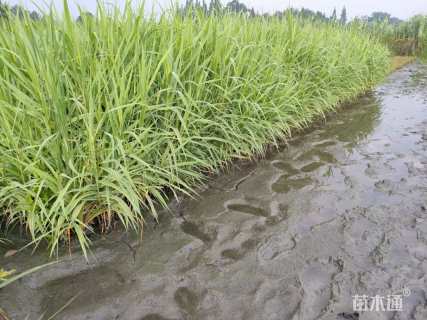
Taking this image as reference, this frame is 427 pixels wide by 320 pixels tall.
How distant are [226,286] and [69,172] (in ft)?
3.21

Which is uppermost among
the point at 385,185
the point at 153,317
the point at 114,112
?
the point at 114,112

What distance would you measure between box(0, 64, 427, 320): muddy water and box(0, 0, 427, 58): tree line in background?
1.47 meters

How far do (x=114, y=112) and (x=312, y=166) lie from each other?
179 cm

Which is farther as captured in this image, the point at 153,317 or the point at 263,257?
the point at 263,257

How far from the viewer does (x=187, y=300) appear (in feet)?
4.60

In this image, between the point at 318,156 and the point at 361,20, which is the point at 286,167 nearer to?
the point at 318,156

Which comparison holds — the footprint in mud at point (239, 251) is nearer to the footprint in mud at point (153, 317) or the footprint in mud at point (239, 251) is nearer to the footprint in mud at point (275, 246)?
the footprint in mud at point (275, 246)

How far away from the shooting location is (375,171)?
8.68 feet

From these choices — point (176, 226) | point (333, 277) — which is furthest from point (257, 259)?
point (176, 226)

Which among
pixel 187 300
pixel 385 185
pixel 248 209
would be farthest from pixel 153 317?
pixel 385 185

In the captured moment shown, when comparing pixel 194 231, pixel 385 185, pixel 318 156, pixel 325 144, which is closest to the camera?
pixel 194 231

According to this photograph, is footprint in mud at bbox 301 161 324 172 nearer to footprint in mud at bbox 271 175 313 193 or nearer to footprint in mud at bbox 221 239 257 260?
footprint in mud at bbox 271 175 313 193

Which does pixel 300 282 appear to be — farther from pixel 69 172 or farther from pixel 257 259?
pixel 69 172

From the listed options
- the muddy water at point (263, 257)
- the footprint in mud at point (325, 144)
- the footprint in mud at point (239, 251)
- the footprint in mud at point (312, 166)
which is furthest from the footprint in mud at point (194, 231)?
the footprint in mud at point (325, 144)
